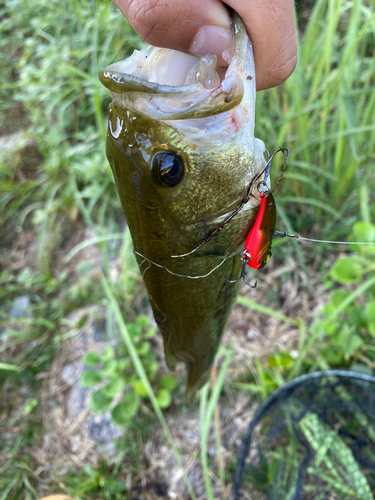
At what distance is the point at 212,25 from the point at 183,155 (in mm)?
325

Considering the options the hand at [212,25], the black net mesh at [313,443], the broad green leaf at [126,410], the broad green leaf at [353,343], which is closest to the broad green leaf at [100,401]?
the broad green leaf at [126,410]

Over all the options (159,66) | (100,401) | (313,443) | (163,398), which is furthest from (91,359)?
(159,66)

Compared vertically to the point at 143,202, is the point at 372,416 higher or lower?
lower

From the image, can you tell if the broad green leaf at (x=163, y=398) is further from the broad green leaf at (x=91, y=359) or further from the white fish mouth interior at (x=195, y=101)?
the white fish mouth interior at (x=195, y=101)

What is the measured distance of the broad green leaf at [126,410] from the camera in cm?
172

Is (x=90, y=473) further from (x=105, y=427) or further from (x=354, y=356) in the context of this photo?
(x=354, y=356)

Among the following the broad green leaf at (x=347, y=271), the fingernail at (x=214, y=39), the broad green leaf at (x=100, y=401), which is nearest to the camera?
the fingernail at (x=214, y=39)

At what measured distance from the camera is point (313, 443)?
1575 mm

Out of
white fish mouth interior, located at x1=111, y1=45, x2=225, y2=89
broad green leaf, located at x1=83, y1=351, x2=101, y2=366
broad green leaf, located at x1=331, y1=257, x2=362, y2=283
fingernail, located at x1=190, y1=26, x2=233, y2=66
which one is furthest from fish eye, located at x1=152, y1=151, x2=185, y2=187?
broad green leaf, located at x1=83, y1=351, x2=101, y2=366

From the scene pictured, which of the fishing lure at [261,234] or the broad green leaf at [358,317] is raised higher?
the fishing lure at [261,234]

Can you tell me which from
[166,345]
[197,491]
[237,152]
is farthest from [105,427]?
[237,152]

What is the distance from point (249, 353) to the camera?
1.94 m

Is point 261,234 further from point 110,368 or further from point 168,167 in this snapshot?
point 110,368

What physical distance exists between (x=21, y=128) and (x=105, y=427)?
3.34 m
